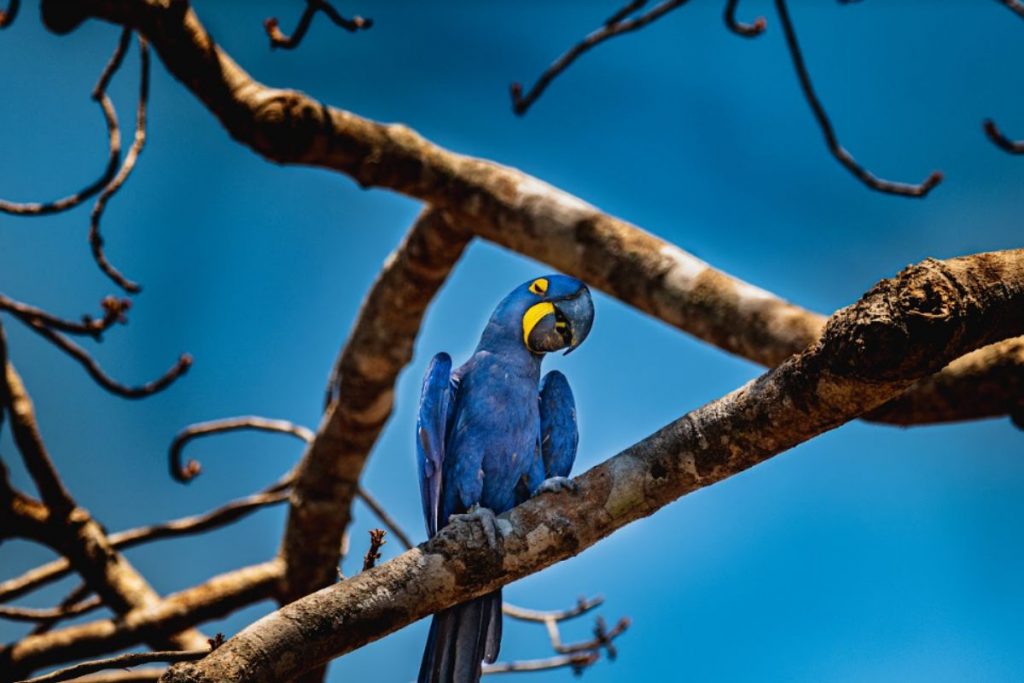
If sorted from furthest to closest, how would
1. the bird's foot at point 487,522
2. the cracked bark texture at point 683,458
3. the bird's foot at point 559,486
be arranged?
the bird's foot at point 559,486
the bird's foot at point 487,522
the cracked bark texture at point 683,458

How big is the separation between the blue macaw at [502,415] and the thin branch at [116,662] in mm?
971

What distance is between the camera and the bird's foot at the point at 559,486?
2.85 metres

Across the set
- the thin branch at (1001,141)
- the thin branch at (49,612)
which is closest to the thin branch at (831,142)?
the thin branch at (1001,141)

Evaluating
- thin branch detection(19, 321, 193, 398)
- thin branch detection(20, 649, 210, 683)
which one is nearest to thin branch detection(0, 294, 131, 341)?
thin branch detection(19, 321, 193, 398)

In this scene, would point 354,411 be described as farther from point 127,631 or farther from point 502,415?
point 502,415

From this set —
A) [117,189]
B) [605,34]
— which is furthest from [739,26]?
[117,189]

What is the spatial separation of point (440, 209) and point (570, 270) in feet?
3.77

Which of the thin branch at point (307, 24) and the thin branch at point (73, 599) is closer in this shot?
the thin branch at point (307, 24)

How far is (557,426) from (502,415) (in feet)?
0.97

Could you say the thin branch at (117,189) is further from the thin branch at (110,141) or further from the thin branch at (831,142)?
the thin branch at (831,142)

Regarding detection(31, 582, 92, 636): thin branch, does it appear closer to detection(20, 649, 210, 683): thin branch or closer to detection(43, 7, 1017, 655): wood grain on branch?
detection(43, 7, 1017, 655): wood grain on branch

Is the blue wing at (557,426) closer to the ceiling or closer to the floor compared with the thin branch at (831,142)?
closer to the floor

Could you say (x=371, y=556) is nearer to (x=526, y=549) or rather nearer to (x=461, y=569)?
(x=461, y=569)

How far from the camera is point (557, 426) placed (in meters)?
3.54
